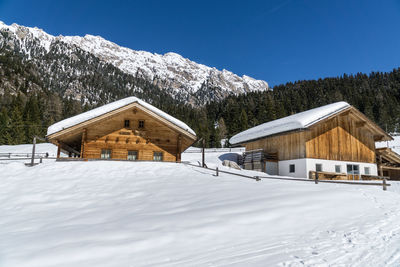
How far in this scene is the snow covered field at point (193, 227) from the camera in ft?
15.8

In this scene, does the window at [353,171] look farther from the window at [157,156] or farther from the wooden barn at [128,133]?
the window at [157,156]

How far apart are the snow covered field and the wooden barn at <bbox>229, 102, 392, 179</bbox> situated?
13.6 m

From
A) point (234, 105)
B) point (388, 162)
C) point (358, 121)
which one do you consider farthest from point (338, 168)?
point (234, 105)

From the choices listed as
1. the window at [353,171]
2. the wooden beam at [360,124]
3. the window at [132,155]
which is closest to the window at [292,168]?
the window at [353,171]

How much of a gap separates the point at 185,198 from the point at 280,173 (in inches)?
734

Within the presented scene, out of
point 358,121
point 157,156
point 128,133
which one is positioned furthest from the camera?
point 358,121

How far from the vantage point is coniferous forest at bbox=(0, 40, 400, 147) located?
73.6 metres

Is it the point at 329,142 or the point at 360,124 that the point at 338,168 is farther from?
the point at 360,124

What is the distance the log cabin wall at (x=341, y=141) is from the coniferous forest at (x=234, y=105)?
4781 cm

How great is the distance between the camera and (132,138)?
22.5 meters

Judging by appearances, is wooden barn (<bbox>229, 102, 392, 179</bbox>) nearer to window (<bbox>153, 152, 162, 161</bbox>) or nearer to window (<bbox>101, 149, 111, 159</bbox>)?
window (<bbox>153, 152, 162, 161</bbox>)

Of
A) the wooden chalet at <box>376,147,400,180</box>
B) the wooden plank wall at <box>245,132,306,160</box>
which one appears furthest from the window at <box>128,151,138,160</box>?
the wooden chalet at <box>376,147,400,180</box>

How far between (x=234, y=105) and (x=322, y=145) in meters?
75.5

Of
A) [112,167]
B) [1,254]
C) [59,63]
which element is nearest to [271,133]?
[112,167]
